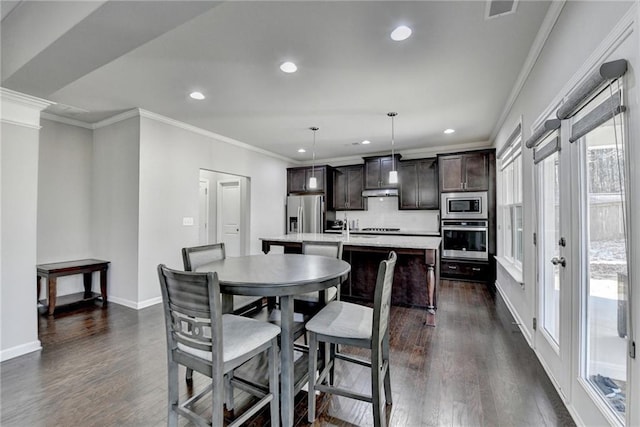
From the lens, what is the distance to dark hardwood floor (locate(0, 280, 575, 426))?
5.73 feet

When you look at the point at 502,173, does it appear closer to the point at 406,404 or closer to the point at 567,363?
the point at 567,363

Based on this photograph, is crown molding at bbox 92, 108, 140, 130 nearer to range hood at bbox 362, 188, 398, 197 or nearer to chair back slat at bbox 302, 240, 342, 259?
chair back slat at bbox 302, 240, 342, 259

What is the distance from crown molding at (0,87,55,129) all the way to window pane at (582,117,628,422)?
4.26m

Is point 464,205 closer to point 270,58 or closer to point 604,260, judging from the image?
point 604,260

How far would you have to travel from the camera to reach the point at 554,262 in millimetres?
2000

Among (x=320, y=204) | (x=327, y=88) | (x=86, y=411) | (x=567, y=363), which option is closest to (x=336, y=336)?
(x=567, y=363)

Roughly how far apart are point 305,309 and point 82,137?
443 cm

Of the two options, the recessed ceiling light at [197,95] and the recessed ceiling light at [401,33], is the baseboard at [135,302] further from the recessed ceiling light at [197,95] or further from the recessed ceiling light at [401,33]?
the recessed ceiling light at [401,33]

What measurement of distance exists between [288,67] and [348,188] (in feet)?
13.5

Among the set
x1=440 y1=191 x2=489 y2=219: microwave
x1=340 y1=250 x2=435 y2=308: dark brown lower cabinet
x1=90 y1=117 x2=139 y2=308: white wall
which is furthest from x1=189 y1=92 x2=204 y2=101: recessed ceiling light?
x1=440 y1=191 x2=489 y2=219: microwave

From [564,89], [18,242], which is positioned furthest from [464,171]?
[18,242]

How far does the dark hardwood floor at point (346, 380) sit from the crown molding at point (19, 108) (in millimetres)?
2105

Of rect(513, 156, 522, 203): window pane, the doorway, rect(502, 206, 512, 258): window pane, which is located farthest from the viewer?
the doorway

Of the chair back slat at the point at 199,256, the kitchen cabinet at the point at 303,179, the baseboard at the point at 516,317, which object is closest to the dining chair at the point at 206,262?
the chair back slat at the point at 199,256
